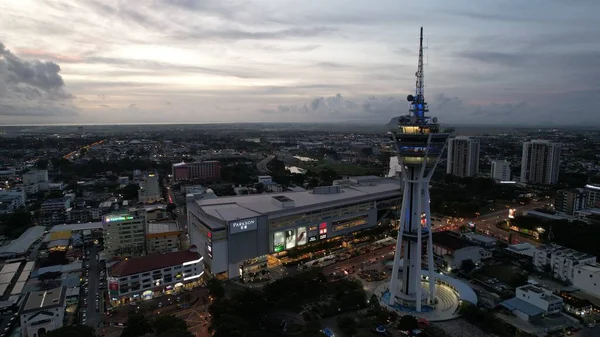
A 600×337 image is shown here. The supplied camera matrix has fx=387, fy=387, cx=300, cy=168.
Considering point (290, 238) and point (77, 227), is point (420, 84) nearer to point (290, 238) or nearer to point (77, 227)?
point (290, 238)

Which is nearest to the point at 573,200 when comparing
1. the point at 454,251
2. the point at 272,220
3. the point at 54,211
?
the point at 454,251

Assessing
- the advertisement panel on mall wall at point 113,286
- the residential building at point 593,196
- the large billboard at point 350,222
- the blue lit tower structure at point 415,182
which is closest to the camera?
the blue lit tower structure at point 415,182

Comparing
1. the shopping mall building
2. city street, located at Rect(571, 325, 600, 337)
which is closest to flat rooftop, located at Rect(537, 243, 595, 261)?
city street, located at Rect(571, 325, 600, 337)

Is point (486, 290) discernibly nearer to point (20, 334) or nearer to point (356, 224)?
point (356, 224)

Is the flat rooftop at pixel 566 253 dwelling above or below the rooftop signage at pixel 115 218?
below

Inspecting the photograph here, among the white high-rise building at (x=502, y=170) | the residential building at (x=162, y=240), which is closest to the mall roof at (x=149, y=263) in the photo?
the residential building at (x=162, y=240)

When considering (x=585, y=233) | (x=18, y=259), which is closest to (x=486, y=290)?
(x=585, y=233)

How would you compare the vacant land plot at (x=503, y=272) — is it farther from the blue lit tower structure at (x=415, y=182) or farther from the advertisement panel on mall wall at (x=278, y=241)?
the advertisement panel on mall wall at (x=278, y=241)
